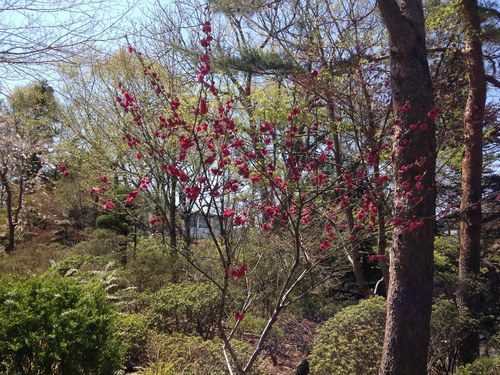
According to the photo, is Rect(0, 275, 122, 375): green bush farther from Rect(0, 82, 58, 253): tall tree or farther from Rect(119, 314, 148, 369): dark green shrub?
Rect(0, 82, 58, 253): tall tree

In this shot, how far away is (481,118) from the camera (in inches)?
238

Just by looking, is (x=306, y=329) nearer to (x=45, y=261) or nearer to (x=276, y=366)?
(x=276, y=366)

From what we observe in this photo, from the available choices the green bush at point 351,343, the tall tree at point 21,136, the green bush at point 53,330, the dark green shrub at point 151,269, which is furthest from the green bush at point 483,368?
the tall tree at point 21,136

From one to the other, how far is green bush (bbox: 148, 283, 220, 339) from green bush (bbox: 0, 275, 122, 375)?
6.63 feet

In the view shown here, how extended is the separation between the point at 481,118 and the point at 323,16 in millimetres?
3042

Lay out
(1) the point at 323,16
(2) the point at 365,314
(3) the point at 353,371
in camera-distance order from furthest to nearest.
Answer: (1) the point at 323,16
(2) the point at 365,314
(3) the point at 353,371

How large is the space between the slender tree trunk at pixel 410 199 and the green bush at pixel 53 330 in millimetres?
2354

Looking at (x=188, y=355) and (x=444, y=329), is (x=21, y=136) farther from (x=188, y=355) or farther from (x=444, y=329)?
(x=444, y=329)

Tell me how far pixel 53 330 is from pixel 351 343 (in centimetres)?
279

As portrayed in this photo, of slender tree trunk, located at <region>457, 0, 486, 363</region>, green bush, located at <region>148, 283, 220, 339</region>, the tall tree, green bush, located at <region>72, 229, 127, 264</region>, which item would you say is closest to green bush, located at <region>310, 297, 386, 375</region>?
green bush, located at <region>148, 283, 220, 339</region>

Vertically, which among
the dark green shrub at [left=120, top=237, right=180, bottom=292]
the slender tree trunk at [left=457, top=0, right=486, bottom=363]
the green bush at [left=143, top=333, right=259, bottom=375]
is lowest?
the green bush at [left=143, top=333, right=259, bottom=375]

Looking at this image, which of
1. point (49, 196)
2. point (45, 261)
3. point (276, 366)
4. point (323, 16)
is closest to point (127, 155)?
point (45, 261)

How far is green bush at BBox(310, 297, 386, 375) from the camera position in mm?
3896

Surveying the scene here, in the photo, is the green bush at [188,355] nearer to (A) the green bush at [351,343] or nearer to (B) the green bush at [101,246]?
(A) the green bush at [351,343]
